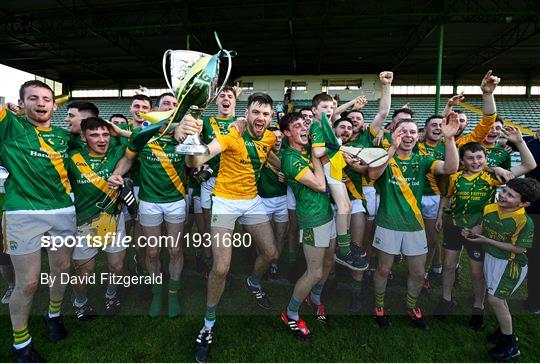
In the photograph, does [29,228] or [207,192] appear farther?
[207,192]

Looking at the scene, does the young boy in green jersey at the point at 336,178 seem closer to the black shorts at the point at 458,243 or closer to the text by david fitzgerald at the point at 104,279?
the black shorts at the point at 458,243

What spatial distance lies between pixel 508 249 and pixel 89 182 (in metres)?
3.84

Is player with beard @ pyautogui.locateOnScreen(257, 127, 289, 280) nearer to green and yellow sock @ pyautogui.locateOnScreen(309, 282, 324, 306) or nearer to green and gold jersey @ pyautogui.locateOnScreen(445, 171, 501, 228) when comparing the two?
green and yellow sock @ pyautogui.locateOnScreen(309, 282, 324, 306)

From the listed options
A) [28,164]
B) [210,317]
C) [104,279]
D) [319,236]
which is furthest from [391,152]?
[104,279]

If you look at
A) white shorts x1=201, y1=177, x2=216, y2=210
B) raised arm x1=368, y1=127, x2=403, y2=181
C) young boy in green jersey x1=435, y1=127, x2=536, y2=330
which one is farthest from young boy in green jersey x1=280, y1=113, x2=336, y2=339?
white shorts x1=201, y1=177, x2=216, y2=210

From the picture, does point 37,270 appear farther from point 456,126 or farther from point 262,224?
point 456,126

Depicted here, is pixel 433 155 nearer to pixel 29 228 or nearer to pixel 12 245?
pixel 29 228

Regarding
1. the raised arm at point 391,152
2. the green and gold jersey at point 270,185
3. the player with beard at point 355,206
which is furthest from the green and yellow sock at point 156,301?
the raised arm at point 391,152

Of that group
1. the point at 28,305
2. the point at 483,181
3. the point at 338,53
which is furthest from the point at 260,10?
the point at 28,305

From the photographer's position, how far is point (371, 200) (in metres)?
3.94

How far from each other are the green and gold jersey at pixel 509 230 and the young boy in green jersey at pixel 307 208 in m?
1.41

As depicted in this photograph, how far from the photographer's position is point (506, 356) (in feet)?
8.42

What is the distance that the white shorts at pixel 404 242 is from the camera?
9.47 feet

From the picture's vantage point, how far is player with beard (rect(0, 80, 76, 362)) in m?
2.45
